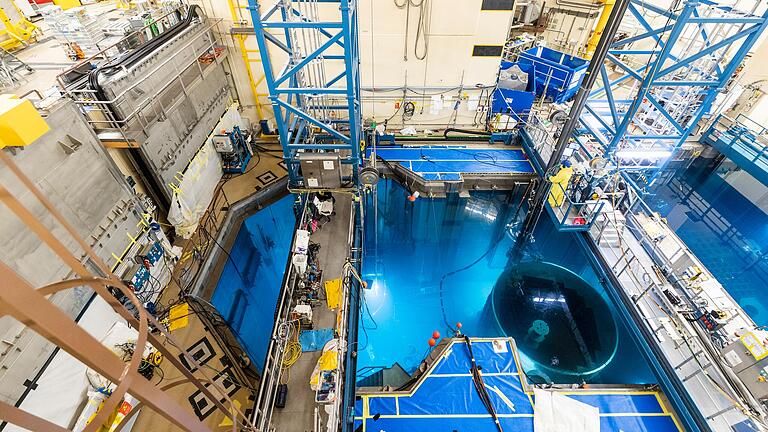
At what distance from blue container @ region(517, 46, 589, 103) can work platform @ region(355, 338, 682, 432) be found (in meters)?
10.4

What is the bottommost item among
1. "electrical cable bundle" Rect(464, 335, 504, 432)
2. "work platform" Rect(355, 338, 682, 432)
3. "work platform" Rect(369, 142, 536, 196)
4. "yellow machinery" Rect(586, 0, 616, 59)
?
"work platform" Rect(355, 338, 682, 432)

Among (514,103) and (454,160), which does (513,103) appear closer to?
(514,103)

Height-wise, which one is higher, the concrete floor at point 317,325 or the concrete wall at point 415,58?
the concrete wall at point 415,58

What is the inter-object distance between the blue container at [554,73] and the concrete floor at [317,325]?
9704 mm

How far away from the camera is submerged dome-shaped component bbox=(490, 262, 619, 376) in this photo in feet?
24.0

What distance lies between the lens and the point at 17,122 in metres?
4.56

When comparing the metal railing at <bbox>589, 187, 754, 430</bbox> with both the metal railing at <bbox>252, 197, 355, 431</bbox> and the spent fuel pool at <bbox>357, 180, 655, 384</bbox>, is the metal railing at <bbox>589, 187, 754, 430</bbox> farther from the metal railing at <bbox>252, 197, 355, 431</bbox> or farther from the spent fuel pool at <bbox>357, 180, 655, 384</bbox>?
the metal railing at <bbox>252, 197, 355, 431</bbox>

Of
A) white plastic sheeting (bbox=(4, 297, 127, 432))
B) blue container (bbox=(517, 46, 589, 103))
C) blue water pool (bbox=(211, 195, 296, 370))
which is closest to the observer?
white plastic sheeting (bbox=(4, 297, 127, 432))

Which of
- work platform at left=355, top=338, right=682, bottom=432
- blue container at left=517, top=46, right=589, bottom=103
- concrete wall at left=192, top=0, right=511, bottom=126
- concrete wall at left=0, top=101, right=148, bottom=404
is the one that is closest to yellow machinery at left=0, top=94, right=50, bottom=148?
concrete wall at left=0, top=101, right=148, bottom=404

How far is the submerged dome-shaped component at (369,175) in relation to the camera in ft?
26.0

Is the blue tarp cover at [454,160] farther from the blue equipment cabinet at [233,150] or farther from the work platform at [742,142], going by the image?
the work platform at [742,142]

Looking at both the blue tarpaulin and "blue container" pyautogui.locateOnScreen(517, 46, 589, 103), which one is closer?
the blue tarpaulin

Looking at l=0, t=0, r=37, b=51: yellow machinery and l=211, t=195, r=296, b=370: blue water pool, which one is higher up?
l=0, t=0, r=37, b=51: yellow machinery

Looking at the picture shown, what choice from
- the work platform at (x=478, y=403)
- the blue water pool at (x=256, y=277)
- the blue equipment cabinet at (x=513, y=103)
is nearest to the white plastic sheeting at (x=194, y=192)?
the blue water pool at (x=256, y=277)
